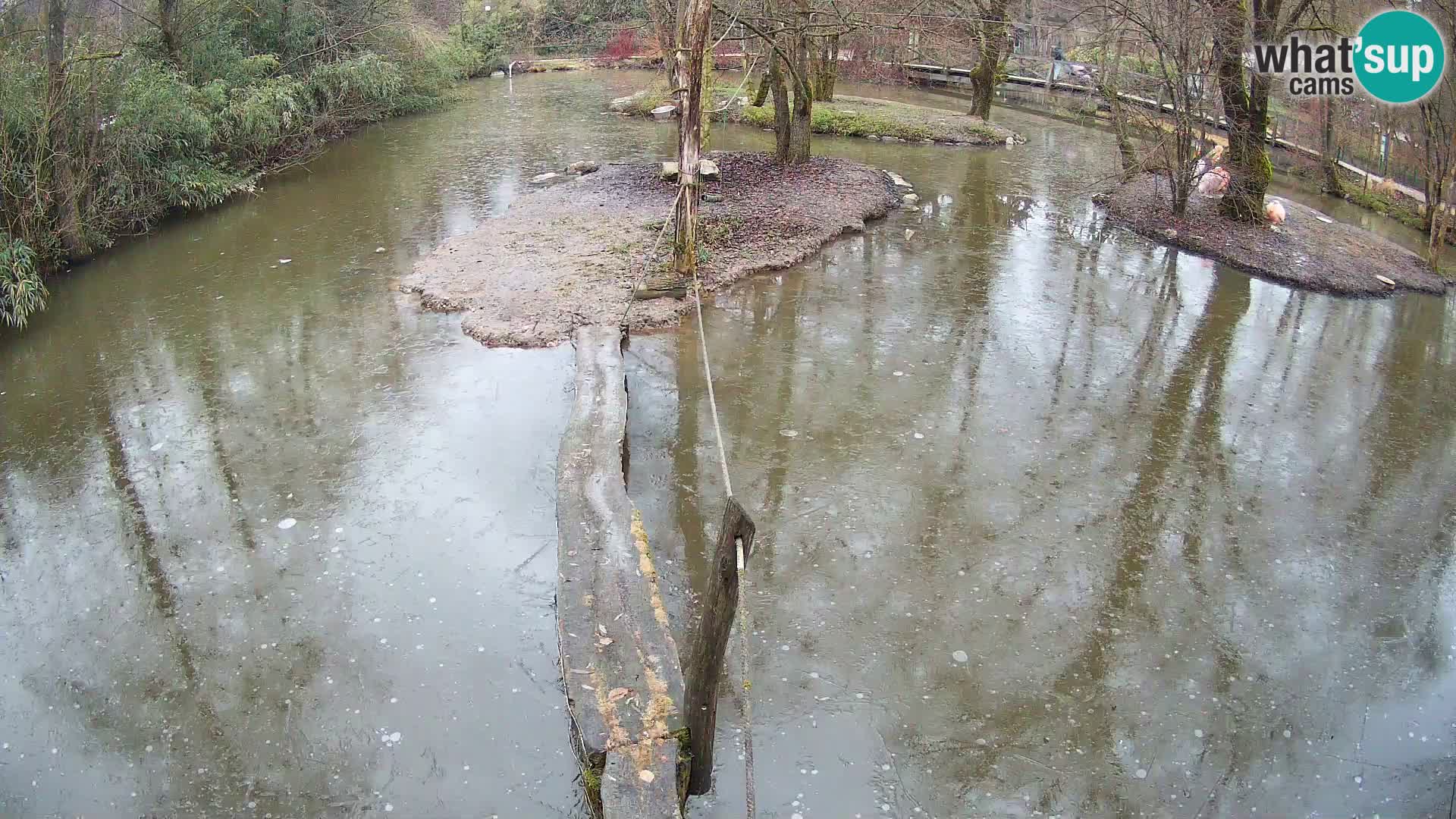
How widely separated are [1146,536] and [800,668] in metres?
2.65

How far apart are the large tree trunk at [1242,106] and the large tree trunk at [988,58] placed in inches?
229

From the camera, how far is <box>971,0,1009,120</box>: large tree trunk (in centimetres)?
1794

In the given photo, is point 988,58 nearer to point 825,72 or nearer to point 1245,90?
point 825,72

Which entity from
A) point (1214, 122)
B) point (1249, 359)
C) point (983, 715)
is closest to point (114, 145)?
point (983, 715)

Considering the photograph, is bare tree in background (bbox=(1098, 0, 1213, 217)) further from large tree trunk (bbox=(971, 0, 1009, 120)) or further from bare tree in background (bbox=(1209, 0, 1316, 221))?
large tree trunk (bbox=(971, 0, 1009, 120))

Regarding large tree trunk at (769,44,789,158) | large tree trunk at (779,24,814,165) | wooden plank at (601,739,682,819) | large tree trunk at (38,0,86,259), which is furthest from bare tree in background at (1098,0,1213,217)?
large tree trunk at (38,0,86,259)

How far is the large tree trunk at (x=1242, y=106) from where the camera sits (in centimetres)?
1151

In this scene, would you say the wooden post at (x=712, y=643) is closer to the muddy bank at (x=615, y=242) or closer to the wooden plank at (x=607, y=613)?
the wooden plank at (x=607, y=613)

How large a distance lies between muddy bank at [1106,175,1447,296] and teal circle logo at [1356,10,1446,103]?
1.82 meters

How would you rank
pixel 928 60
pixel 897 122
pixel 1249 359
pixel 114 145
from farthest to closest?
pixel 928 60, pixel 897 122, pixel 114 145, pixel 1249 359

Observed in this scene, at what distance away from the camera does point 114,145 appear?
11461mm

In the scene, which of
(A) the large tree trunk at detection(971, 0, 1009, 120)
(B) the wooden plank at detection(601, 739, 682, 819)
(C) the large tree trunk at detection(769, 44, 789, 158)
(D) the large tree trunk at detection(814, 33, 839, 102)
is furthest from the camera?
(D) the large tree trunk at detection(814, 33, 839, 102)

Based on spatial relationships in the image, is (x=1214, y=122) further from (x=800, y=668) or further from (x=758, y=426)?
(x=800, y=668)

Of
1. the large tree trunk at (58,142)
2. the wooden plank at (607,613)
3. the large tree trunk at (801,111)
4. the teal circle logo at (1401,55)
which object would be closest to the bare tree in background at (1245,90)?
the teal circle logo at (1401,55)
